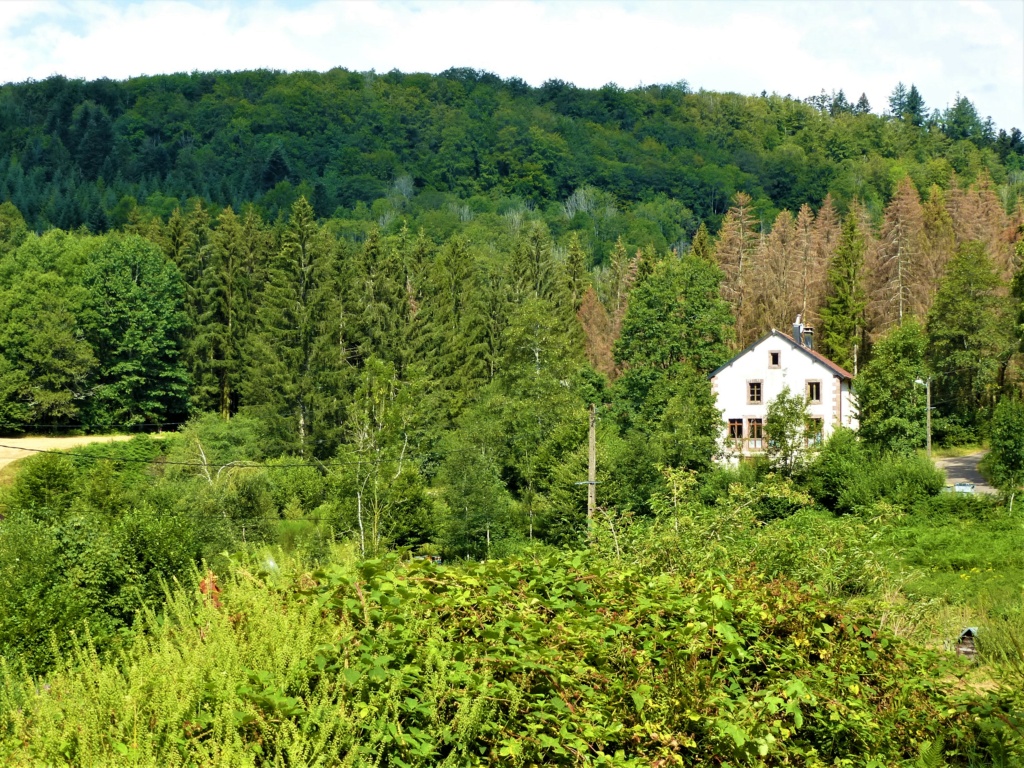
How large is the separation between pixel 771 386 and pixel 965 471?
9.12 m

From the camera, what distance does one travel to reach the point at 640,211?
14450cm

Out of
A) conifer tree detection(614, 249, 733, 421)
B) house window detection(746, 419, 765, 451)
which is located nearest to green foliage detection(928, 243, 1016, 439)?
conifer tree detection(614, 249, 733, 421)

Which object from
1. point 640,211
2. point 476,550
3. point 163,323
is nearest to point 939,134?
point 640,211

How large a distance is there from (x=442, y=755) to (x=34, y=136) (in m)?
167

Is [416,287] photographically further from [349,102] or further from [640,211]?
[349,102]

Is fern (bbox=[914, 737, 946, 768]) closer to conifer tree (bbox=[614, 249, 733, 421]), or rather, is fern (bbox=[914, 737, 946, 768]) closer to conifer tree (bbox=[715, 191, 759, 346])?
conifer tree (bbox=[614, 249, 733, 421])

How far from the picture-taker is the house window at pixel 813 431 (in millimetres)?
43031

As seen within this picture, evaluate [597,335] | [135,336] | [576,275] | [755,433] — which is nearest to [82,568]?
[755,433]

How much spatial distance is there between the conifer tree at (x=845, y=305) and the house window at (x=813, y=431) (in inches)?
751

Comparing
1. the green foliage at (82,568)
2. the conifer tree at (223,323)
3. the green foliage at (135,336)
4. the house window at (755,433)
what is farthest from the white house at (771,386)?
the green foliage at (135,336)

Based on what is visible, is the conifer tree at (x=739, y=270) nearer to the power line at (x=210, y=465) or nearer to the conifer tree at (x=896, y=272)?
the conifer tree at (x=896, y=272)

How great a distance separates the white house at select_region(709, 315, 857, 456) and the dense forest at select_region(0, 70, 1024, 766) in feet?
6.58

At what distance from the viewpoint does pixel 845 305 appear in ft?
207

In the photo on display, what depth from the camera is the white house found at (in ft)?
159
